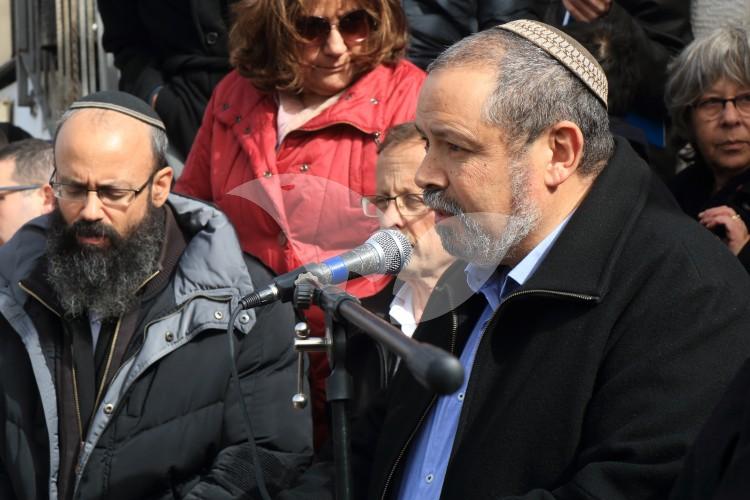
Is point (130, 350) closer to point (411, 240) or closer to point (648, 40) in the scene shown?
point (411, 240)

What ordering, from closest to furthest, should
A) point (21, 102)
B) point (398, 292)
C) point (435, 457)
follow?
point (435, 457), point (398, 292), point (21, 102)

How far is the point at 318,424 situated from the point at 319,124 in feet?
3.57

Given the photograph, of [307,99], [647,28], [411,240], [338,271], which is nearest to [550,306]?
[411,240]

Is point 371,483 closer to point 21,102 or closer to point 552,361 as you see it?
point 552,361

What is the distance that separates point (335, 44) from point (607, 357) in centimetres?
211

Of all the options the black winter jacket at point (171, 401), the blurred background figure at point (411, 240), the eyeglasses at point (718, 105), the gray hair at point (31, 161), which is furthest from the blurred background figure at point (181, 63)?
the eyeglasses at point (718, 105)

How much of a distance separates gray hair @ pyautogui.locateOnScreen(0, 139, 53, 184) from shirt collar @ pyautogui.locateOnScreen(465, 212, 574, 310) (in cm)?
326

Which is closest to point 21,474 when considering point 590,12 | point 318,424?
point 318,424

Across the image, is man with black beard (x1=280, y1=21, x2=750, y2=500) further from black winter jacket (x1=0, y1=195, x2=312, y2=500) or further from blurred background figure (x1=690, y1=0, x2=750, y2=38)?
blurred background figure (x1=690, y1=0, x2=750, y2=38)

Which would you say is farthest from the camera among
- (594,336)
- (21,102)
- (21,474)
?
(21,102)

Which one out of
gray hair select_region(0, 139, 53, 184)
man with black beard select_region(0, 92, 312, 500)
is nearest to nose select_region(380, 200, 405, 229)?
man with black beard select_region(0, 92, 312, 500)

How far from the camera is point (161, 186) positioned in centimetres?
450

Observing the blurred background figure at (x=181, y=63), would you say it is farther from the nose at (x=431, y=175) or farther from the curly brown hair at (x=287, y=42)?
the nose at (x=431, y=175)

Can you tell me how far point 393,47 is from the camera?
4.48 metres
